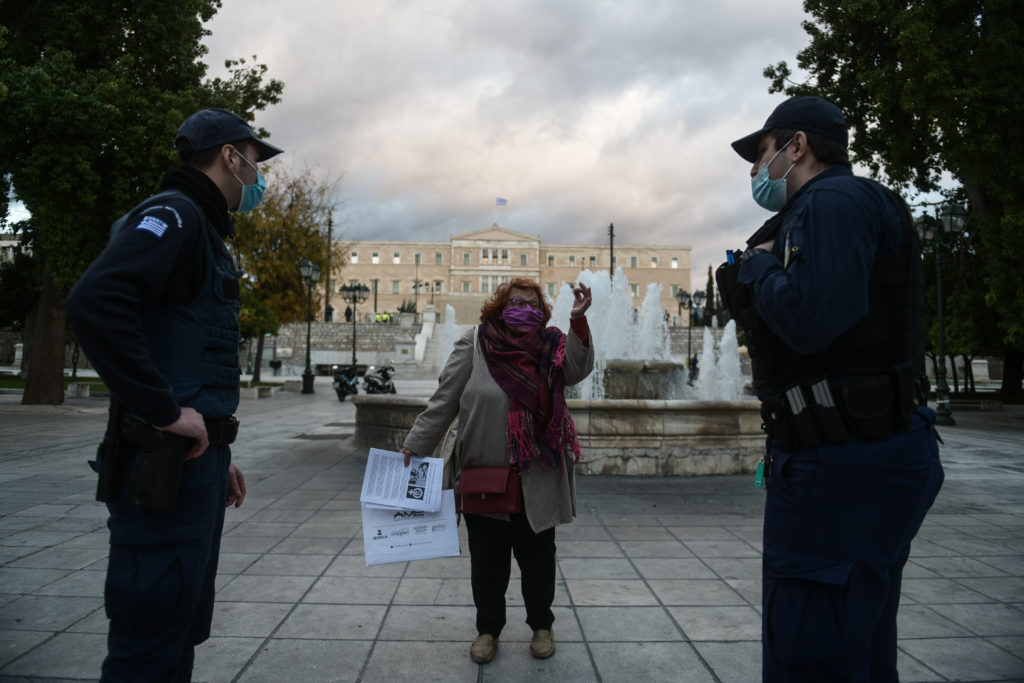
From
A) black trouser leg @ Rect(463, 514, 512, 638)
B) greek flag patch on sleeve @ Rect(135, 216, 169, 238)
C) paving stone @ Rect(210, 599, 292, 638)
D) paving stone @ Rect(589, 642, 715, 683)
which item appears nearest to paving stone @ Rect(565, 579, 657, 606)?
paving stone @ Rect(589, 642, 715, 683)

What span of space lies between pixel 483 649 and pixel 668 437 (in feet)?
16.9

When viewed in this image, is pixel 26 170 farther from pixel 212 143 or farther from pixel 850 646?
pixel 850 646

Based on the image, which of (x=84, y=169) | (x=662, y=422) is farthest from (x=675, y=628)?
(x=84, y=169)

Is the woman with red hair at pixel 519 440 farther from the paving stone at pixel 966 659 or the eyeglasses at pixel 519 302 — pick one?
the paving stone at pixel 966 659

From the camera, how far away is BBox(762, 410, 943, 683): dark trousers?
1688 mm

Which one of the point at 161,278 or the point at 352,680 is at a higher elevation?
the point at 161,278

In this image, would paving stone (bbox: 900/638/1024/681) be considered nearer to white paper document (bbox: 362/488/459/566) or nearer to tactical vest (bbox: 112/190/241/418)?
white paper document (bbox: 362/488/459/566)

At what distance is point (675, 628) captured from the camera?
Answer: 136 inches

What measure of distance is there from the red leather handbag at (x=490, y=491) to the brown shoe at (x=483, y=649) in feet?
1.93

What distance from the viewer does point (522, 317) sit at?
3.21 meters

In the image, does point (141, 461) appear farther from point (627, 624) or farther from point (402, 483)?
point (627, 624)

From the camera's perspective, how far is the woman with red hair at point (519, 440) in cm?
308

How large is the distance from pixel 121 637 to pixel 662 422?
6565mm

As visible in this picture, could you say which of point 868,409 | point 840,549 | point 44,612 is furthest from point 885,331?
point 44,612
